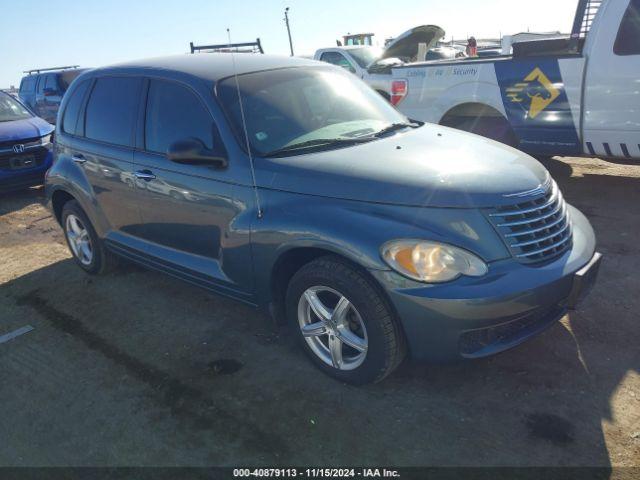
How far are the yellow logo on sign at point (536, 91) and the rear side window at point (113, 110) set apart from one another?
420cm

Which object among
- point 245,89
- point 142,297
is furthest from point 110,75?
point 142,297

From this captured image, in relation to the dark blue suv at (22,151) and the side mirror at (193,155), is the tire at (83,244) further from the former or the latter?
the dark blue suv at (22,151)

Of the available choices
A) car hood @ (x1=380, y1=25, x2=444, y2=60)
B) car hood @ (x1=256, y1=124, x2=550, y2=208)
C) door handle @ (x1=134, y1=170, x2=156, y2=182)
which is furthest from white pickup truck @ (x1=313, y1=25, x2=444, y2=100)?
car hood @ (x1=256, y1=124, x2=550, y2=208)

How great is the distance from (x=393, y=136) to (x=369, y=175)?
2.65 ft

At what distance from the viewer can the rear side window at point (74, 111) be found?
178 inches

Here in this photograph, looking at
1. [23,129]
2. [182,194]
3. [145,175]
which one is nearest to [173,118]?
[145,175]

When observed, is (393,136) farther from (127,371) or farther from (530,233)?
(127,371)

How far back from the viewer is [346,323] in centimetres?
289

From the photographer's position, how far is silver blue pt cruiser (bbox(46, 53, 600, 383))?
8.35 ft

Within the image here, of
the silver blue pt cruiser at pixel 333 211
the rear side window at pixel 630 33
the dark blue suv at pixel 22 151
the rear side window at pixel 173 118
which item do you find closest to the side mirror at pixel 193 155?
the silver blue pt cruiser at pixel 333 211

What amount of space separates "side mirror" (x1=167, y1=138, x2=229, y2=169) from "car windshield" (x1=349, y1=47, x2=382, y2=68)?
9051 mm

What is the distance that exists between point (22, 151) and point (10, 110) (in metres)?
1.43

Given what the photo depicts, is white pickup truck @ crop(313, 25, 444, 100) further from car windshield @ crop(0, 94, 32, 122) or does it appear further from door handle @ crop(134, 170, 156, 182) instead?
car windshield @ crop(0, 94, 32, 122)

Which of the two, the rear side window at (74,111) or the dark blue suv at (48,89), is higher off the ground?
the rear side window at (74,111)
